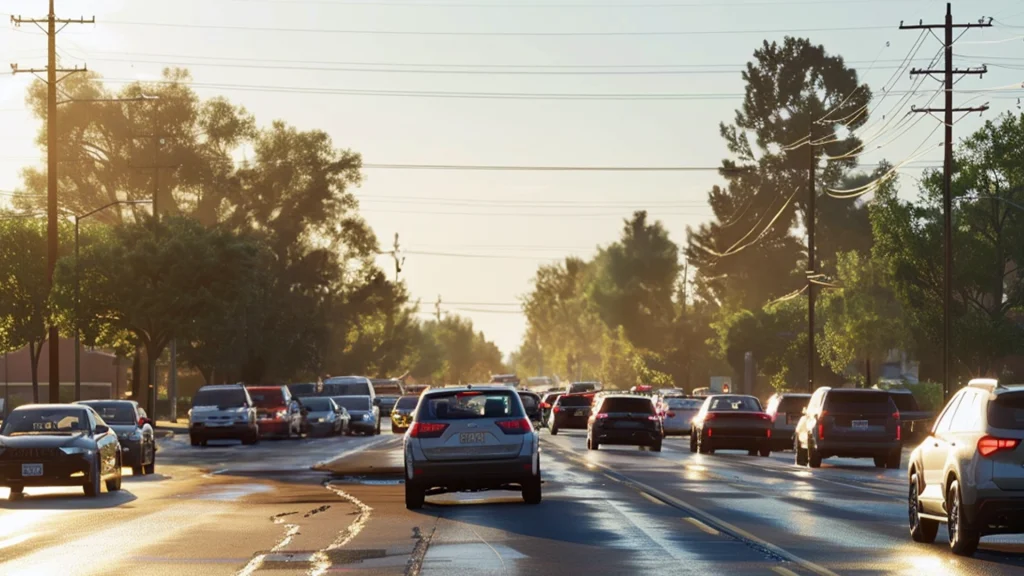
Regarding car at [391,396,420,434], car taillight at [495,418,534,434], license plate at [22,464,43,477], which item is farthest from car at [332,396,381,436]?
car taillight at [495,418,534,434]

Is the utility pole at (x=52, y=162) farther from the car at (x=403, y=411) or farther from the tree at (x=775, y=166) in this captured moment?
the tree at (x=775, y=166)

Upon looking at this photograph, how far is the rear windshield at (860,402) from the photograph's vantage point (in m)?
37.3

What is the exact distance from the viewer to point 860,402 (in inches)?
1470

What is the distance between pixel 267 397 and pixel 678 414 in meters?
14.9

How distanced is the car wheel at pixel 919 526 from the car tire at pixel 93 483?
45.8ft

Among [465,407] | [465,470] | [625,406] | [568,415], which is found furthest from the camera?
[568,415]

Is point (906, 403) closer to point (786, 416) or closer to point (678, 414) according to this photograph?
point (786, 416)

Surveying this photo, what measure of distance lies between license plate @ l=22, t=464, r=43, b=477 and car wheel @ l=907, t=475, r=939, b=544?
14.4 meters

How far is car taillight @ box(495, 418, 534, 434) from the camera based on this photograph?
2357 cm

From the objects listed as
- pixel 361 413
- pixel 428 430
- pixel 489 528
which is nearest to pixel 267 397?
pixel 361 413

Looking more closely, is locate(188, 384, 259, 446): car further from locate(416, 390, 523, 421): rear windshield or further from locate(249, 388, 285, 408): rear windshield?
locate(416, 390, 523, 421): rear windshield

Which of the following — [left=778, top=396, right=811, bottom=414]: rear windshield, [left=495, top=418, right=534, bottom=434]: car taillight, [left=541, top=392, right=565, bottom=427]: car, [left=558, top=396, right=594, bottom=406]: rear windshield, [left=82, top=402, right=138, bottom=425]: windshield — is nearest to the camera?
[left=495, top=418, right=534, bottom=434]: car taillight

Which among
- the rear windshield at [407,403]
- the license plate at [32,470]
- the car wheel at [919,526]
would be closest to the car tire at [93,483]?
the license plate at [32,470]

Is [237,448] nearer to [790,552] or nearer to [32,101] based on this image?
[790,552]
